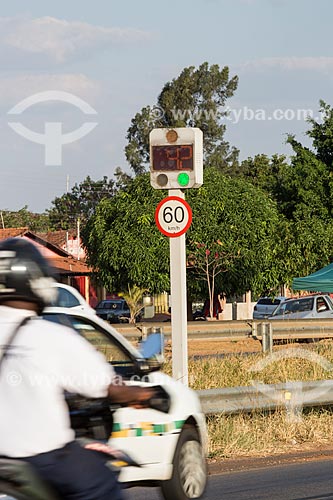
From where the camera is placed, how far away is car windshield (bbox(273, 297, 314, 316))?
35406 mm

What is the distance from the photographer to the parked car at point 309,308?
3472cm

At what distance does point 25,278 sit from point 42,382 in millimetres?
398

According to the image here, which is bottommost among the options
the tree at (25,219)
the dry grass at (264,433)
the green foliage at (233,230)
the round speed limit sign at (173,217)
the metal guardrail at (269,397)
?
the dry grass at (264,433)

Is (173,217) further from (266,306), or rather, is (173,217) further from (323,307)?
(266,306)

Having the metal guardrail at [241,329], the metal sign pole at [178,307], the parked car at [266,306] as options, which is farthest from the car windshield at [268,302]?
the metal sign pole at [178,307]

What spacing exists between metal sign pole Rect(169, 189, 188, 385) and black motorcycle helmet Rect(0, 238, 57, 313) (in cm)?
815

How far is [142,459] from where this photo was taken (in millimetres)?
7734

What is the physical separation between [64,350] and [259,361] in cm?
1205

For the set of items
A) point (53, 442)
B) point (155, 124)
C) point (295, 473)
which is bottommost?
point (295, 473)

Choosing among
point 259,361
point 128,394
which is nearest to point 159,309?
point 259,361

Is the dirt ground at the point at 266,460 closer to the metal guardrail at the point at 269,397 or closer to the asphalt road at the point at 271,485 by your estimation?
the asphalt road at the point at 271,485

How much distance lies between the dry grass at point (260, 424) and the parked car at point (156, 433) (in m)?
3.07

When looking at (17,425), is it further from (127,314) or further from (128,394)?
(127,314)

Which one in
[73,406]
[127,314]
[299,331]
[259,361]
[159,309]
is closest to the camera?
[73,406]
